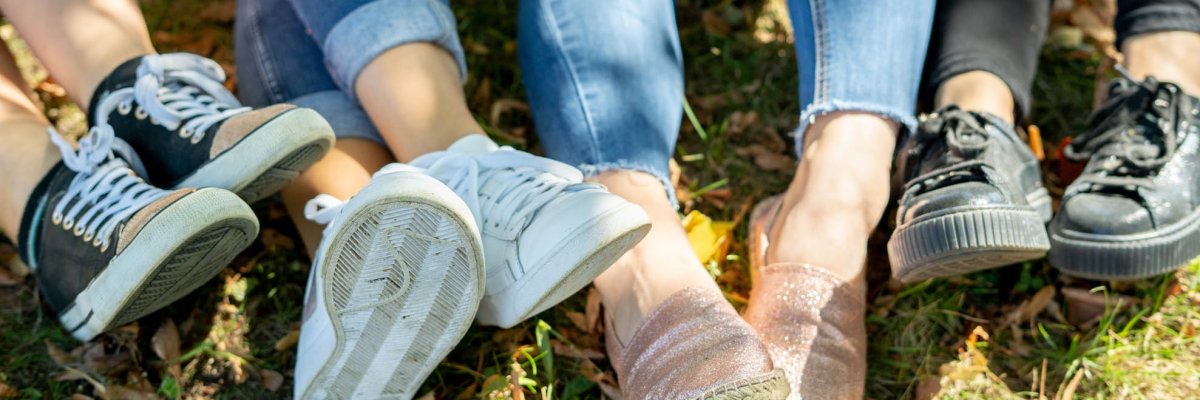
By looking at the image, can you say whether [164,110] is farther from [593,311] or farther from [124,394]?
[593,311]

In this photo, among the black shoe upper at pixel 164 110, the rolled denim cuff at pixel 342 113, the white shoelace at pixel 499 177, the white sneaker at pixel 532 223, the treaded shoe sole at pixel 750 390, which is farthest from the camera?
the rolled denim cuff at pixel 342 113

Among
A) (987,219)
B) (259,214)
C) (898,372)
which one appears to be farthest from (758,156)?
(259,214)

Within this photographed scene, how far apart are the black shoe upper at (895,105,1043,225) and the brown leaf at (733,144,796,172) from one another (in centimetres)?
44

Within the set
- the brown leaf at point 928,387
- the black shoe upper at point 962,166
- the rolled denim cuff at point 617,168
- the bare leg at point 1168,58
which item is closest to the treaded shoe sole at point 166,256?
the rolled denim cuff at point 617,168

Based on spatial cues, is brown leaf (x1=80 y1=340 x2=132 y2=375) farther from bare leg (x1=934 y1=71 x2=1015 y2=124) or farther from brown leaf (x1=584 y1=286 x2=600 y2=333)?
bare leg (x1=934 y1=71 x2=1015 y2=124)

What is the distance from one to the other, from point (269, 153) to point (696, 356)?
84 cm

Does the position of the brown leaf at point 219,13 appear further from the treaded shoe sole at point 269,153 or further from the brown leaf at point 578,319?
the brown leaf at point 578,319

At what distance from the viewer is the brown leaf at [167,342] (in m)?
1.93

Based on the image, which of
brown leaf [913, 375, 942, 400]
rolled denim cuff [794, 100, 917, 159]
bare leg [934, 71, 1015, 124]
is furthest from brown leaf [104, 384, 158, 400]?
bare leg [934, 71, 1015, 124]

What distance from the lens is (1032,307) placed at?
81.8 inches

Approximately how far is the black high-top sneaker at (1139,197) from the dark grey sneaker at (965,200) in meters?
0.12

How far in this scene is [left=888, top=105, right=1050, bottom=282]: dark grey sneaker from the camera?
64.1 inches

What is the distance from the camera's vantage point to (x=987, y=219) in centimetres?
162

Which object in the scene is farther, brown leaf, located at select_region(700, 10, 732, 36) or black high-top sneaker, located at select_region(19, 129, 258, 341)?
brown leaf, located at select_region(700, 10, 732, 36)
